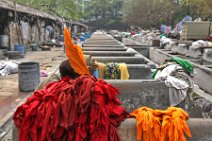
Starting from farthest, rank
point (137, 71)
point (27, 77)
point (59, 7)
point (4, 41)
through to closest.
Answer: point (59, 7), point (4, 41), point (27, 77), point (137, 71)

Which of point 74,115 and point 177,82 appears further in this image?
point 177,82

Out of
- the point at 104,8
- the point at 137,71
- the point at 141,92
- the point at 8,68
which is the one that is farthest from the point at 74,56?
the point at 104,8

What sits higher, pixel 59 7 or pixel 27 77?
pixel 59 7

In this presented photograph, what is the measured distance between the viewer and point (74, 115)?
301cm

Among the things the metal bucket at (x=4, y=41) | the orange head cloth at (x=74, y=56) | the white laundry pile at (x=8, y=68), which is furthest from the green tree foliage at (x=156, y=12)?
the orange head cloth at (x=74, y=56)

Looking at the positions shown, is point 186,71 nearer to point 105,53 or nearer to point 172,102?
point 172,102

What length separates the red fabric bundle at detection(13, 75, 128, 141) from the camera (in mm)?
2961

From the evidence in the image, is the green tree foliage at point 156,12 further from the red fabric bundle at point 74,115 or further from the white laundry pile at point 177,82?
the red fabric bundle at point 74,115

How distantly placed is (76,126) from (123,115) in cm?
55

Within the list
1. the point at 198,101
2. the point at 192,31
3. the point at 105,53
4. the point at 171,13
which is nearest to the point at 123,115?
the point at 198,101

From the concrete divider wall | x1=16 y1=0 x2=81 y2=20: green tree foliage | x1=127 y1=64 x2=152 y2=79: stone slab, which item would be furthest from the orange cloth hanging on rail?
x1=16 y1=0 x2=81 y2=20: green tree foliage

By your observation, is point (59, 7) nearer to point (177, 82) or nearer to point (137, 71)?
point (137, 71)

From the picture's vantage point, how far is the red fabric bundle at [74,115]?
296 centimetres

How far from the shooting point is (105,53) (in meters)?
10.1
